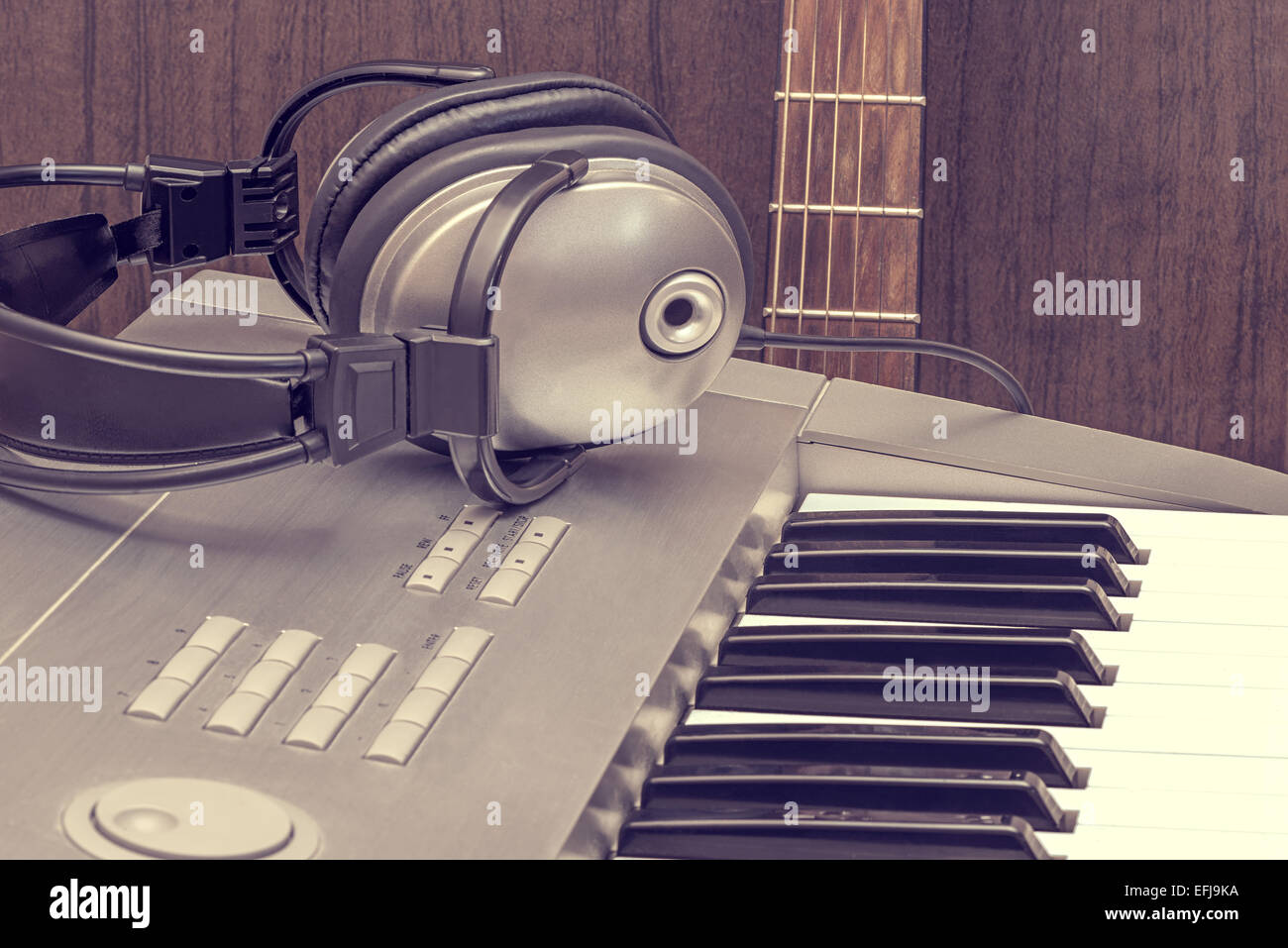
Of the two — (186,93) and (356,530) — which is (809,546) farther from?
(186,93)

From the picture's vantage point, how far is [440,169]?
2.26 ft

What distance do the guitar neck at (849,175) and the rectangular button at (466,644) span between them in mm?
479

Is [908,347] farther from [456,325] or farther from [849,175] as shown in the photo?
[456,325]

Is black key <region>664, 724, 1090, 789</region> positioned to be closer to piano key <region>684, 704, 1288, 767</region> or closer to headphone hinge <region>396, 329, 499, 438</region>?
piano key <region>684, 704, 1288, 767</region>

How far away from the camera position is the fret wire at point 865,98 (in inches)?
40.8

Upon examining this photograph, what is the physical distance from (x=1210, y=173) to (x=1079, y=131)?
10cm

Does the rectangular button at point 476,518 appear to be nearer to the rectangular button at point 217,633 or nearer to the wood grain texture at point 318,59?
the rectangular button at point 217,633

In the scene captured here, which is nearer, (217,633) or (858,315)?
(217,633)

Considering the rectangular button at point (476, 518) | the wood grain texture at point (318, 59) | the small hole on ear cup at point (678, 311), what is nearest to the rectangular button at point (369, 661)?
the rectangular button at point (476, 518)

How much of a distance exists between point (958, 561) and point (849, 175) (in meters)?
0.39

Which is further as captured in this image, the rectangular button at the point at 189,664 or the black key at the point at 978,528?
the black key at the point at 978,528

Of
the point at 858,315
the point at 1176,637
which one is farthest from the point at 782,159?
the point at 1176,637

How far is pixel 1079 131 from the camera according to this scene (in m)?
1.11
